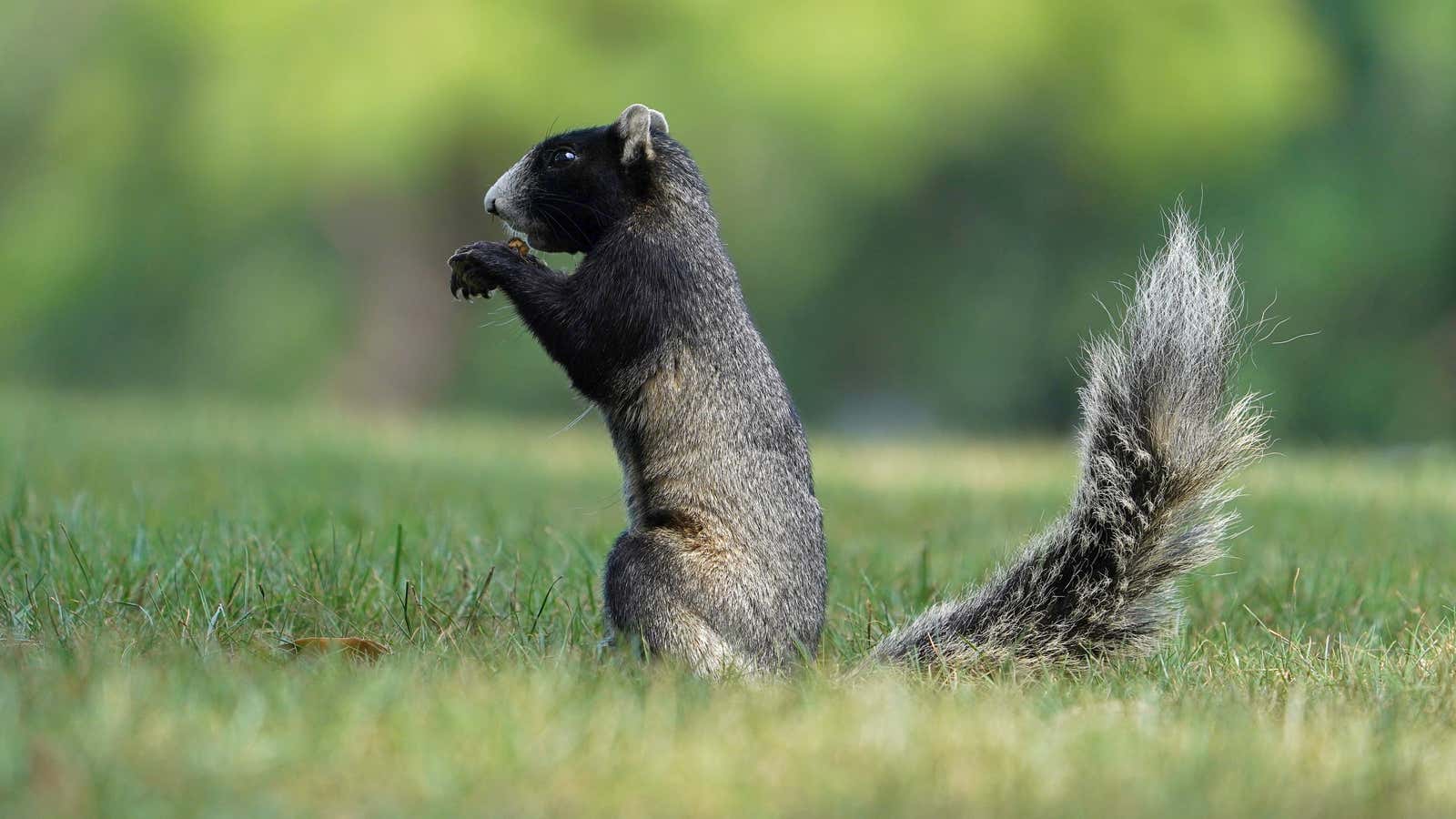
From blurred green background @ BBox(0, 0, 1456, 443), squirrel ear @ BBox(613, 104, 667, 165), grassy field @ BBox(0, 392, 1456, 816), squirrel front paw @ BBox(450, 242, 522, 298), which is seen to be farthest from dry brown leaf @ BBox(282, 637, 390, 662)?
blurred green background @ BBox(0, 0, 1456, 443)

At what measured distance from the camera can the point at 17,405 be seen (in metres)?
11.9

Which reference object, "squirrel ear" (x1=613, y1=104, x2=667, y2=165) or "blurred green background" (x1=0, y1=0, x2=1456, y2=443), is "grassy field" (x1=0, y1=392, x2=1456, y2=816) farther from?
"blurred green background" (x1=0, y1=0, x2=1456, y2=443)

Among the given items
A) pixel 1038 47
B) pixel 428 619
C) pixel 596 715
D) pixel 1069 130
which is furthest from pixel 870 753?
pixel 1069 130

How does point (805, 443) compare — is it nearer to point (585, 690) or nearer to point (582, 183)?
point (582, 183)

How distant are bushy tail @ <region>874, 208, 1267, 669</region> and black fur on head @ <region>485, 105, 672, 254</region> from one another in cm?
121

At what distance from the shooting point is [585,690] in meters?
3.02

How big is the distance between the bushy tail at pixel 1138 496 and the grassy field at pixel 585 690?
0.15 metres

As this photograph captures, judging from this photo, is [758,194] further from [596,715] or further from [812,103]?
[596,715]

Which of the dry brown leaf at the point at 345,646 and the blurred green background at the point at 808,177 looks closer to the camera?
the dry brown leaf at the point at 345,646

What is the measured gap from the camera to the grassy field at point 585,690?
2371 millimetres

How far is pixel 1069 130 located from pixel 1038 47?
153 centimetres

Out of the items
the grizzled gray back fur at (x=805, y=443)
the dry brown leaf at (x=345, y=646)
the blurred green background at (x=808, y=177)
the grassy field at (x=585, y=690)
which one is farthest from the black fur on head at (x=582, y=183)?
the blurred green background at (x=808, y=177)

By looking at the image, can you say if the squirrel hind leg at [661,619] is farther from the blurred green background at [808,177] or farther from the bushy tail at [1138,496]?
the blurred green background at [808,177]

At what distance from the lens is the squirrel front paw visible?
3.98m
